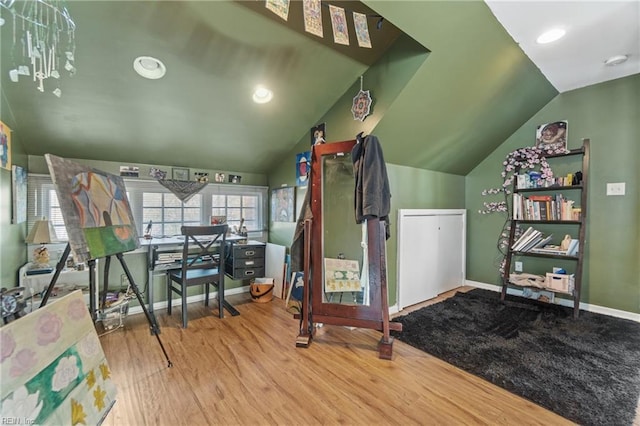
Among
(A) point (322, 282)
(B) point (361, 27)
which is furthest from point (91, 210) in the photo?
(B) point (361, 27)

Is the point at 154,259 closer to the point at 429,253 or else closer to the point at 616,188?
the point at 429,253

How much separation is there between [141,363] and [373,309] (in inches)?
69.4

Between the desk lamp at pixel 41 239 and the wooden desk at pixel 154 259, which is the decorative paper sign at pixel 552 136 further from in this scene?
the desk lamp at pixel 41 239

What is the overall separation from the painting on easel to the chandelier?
42 centimetres

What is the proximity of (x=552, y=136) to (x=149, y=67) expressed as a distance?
167 inches

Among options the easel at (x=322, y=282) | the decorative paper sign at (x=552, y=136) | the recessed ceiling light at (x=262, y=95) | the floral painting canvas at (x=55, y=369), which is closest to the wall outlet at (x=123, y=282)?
the floral painting canvas at (x=55, y=369)

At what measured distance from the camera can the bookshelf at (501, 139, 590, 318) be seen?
2850mm

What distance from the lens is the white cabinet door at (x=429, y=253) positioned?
2.98m

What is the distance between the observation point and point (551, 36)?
7.14 ft

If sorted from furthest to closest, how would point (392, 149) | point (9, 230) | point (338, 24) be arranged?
1. point (392, 149)
2. point (9, 230)
3. point (338, 24)

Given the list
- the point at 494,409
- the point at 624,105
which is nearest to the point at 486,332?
the point at 494,409

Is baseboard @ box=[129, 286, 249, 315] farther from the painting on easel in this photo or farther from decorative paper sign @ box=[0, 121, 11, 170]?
decorative paper sign @ box=[0, 121, 11, 170]

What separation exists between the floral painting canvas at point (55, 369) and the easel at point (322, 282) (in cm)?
129

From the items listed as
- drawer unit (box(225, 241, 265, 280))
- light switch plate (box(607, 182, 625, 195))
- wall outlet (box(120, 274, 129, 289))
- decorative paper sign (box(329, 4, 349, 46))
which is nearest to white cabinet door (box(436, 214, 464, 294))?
light switch plate (box(607, 182, 625, 195))
